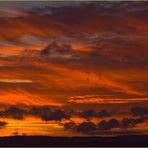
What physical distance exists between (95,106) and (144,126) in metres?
0.38

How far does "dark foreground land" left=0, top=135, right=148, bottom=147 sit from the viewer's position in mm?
4133

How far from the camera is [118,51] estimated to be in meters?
4.20

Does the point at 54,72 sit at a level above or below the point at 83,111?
above

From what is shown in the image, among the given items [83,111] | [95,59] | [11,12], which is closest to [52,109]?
[83,111]

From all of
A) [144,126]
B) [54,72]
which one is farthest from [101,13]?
[144,126]

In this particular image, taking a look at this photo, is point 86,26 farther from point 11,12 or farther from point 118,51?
point 11,12

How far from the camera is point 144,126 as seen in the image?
415 cm

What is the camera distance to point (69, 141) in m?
4.14

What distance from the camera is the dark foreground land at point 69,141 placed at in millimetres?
4133

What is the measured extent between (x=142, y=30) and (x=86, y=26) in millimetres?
408

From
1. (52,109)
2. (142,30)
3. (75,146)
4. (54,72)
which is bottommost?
(75,146)

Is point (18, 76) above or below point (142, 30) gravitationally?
below

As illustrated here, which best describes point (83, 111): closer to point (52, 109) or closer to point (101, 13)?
point (52, 109)

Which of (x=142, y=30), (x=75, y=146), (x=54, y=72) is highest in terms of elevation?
(x=142, y=30)
